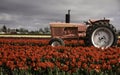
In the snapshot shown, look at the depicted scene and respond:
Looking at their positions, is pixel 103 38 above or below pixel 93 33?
below

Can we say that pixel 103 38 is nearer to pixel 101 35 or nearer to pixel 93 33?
pixel 101 35

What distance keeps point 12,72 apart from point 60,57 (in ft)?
6.54

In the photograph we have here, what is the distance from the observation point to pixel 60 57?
8.52 metres

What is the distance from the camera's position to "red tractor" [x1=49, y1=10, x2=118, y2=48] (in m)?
12.5

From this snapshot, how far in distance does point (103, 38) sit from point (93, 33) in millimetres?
474

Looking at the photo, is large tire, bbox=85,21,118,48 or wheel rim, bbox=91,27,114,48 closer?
large tire, bbox=85,21,118,48

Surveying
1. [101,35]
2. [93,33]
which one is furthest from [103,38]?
[93,33]

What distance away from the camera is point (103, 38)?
41.8ft

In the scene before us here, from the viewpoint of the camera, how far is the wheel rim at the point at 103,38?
1261cm

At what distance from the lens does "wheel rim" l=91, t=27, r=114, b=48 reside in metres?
12.6

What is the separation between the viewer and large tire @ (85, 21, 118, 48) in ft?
41.0

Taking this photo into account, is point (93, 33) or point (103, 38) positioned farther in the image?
point (103, 38)

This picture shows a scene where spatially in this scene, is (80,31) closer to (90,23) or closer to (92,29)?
(90,23)

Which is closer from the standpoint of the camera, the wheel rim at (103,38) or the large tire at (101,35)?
the large tire at (101,35)
